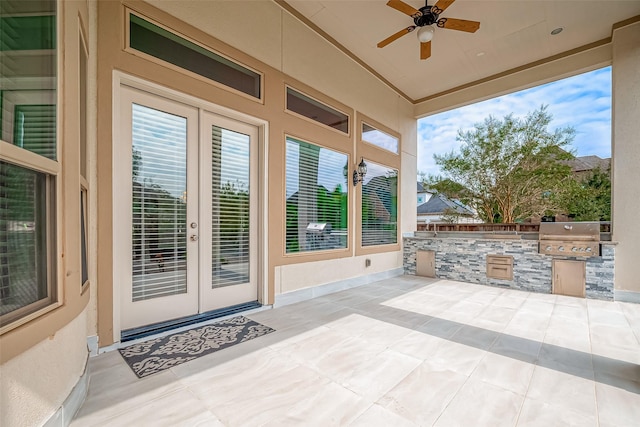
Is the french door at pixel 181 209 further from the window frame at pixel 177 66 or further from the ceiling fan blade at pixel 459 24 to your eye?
the ceiling fan blade at pixel 459 24

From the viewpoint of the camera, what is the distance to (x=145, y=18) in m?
2.62

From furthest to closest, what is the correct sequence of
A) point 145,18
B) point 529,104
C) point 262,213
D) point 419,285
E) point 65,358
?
point 529,104, point 419,285, point 262,213, point 145,18, point 65,358

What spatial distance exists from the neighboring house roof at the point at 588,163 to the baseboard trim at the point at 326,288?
416 centimetres

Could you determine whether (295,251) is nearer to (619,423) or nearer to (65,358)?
(65,358)

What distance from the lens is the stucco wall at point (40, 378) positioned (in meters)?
1.08

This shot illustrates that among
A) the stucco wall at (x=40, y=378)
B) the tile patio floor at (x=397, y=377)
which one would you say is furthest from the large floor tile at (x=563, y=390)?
the stucco wall at (x=40, y=378)

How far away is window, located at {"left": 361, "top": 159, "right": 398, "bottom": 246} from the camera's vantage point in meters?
5.36

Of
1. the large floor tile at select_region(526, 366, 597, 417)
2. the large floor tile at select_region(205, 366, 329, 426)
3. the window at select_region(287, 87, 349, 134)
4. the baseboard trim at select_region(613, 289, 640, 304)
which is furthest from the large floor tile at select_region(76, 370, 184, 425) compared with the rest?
the baseboard trim at select_region(613, 289, 640, 304)

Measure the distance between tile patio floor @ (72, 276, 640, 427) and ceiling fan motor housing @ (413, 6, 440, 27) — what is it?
3.81m

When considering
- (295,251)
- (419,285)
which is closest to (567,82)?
(419,285)

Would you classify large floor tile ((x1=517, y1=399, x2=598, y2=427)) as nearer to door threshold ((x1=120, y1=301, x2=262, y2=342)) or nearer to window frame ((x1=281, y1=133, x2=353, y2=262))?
door threshold ((x1=120, y1=301, x2=262, y2=342))

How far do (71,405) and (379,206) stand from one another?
5.05 meters

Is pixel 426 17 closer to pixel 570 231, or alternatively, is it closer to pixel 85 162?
pixel 570 231

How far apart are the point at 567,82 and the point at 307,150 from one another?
5.25 meters
